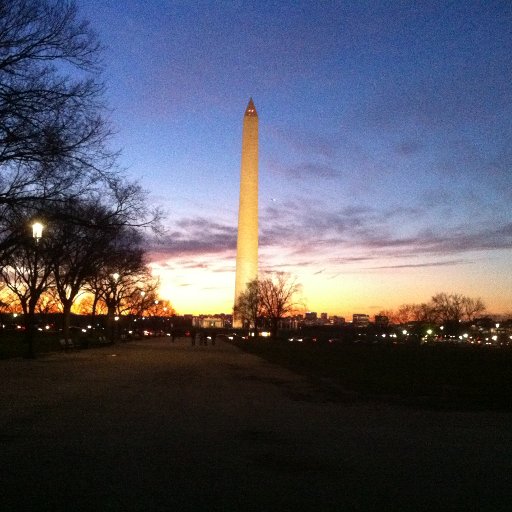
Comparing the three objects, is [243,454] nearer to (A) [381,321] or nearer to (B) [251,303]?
(B) [251,303]

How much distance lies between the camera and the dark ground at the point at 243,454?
7.43 metres

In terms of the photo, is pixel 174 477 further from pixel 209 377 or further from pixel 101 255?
pixel 101 255

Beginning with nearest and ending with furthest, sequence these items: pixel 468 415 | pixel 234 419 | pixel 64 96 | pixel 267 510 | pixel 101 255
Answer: pixel 267 510 < pixel 234 419 < pixel 468 415 < pixel 64 96 < pixel 101 255

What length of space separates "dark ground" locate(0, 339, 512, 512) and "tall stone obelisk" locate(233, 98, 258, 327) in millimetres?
72654

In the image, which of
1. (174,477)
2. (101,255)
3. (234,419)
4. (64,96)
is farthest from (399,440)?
(101,255)

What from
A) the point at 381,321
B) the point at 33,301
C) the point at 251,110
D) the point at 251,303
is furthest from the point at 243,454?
the point at 381,321

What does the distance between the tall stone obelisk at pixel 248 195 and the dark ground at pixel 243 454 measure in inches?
2860

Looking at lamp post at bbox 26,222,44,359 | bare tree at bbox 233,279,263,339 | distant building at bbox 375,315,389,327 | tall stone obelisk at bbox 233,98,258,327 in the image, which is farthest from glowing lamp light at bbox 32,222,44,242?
distant building at bbox 375,315,389,327

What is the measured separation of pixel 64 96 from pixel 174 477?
12.1 m

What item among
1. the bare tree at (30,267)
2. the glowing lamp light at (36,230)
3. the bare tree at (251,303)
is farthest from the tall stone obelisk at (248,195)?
the glowing lamp light at (36,230)

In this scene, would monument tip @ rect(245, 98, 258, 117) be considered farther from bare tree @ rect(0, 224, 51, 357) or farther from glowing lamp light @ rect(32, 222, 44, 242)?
glowing lamp light @ rect(32, 222, 44, 242)

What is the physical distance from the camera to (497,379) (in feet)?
82.2

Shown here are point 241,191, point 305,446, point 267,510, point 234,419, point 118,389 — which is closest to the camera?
point 267,510

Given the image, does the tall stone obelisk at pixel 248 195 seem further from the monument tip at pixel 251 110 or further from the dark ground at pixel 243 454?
the dark ground at pixel 243 454
